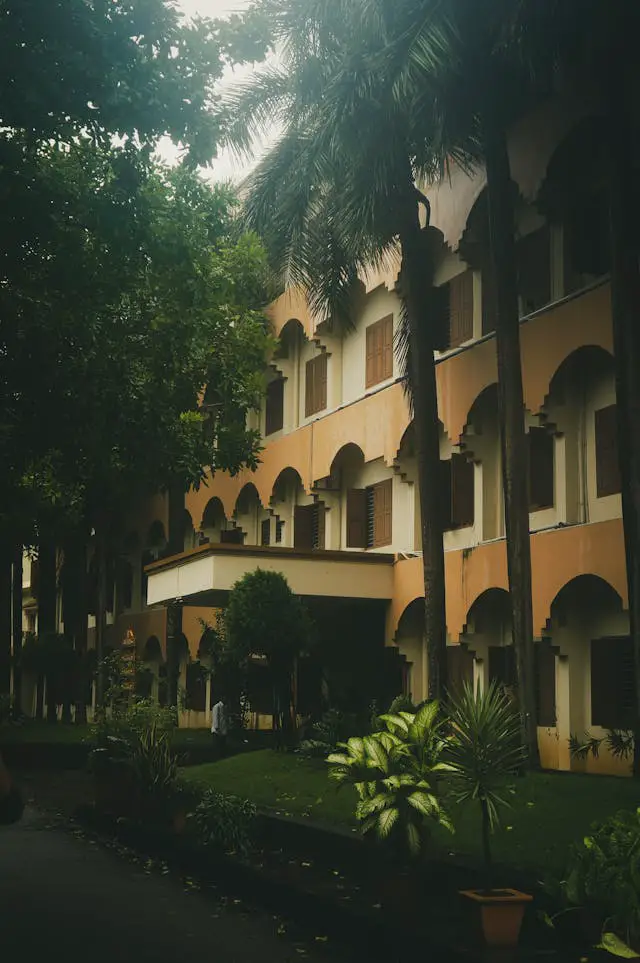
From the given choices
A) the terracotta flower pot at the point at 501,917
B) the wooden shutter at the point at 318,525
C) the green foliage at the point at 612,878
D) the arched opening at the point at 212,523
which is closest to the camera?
the green foliage at the point at 612,878

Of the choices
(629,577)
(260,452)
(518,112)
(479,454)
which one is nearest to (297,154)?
(518,112)

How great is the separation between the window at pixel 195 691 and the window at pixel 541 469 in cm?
1835

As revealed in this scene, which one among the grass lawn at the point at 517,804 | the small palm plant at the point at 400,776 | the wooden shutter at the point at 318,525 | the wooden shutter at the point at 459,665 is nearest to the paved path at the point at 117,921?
the small palm plant at the point at 400,776

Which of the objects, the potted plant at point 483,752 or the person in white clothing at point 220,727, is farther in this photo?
the person in white clothing at point 220,727

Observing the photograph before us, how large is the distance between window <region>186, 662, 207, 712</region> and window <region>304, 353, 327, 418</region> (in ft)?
32.2

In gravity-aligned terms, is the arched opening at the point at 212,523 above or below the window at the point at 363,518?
above

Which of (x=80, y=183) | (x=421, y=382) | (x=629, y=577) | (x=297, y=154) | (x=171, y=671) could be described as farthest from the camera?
(x=171, y=671)

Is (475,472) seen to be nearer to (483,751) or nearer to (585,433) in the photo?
(585,433)

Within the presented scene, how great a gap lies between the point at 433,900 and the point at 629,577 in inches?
247

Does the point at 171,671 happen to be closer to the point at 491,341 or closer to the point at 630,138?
the point at 491,341

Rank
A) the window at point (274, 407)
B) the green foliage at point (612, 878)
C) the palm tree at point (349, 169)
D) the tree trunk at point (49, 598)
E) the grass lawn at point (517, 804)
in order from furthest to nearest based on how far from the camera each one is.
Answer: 1. the tree trunk at point (49, 598)
2. the window at point (274, 407)
3. the palm tree at point (349, 169)
4. the grass lawn at point (517, 804)
5. the green foliage at point (612, 878)

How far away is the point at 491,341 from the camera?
24.2 metres

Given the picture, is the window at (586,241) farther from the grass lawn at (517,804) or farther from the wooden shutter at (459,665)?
the grass lawn at (517,804)

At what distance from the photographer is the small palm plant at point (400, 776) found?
1160cm
